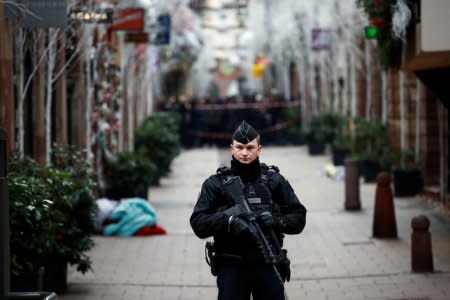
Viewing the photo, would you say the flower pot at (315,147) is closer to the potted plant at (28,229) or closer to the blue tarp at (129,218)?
the blue tarp at (129,218)

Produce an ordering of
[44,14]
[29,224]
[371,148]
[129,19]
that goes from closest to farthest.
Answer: [29,224] → [44,14] → [129,19] → [371,148]

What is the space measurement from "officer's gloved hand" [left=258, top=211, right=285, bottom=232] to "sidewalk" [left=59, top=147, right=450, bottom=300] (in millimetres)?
4534

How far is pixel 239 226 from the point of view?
7.98m

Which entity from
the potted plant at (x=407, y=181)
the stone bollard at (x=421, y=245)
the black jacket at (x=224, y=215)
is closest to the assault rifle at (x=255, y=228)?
the black jacket at (x=224, y=215)

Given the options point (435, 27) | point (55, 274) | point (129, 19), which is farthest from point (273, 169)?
point (129, 19)

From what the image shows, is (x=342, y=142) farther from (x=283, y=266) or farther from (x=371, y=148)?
(x=283, y=266)

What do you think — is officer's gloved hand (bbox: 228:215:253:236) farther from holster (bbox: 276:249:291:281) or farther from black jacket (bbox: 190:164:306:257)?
holster (bbox: 276:249:291:281)

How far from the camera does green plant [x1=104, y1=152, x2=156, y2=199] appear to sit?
22391 millimetres

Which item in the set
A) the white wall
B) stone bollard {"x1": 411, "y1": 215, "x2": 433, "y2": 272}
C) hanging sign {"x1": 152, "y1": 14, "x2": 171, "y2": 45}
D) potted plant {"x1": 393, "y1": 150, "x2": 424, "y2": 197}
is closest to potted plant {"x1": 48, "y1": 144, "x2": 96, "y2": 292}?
stone bollard {"x1": 411, "y1": 215, "x2": 433, "y2": 272}

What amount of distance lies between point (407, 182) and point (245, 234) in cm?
1679

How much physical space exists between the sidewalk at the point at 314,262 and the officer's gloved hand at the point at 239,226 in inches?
188

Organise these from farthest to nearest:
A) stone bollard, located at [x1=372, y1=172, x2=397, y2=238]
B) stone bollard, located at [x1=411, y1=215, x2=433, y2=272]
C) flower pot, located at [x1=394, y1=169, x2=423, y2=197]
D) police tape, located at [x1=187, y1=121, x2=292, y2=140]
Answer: police tape, located at [x1=187, y1=121, x2=292, y2=140] → flower pot, located at [x1=394, y1=169, x2=423, y2=197] → stone bollard, located at [x1=372, y1=172, x2=397, y2=238] → stone bollard, located at [x1=411, y1=215, x2=433, y2=272]

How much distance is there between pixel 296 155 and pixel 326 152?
5.28 ft

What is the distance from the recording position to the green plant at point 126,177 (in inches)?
882
